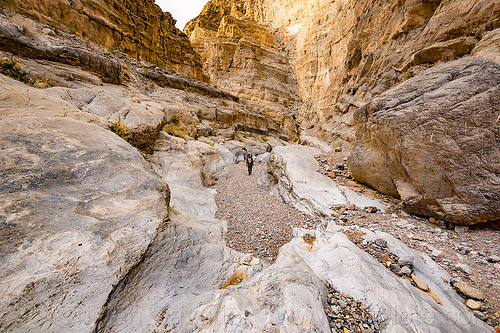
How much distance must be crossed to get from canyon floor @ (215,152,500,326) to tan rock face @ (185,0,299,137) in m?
28.9

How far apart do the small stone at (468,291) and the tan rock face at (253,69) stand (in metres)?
32.4

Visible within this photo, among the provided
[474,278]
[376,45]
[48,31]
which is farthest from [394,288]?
[376,45]

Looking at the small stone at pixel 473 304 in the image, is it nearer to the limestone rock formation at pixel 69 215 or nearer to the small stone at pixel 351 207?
the small stone at pixel 351 207

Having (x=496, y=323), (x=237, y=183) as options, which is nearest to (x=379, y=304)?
(x=496, y=323)

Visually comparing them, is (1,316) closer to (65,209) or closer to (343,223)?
(65,209)

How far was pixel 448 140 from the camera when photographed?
406 cm

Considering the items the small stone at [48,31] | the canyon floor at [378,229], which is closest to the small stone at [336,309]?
the canyon floor at [378,229]

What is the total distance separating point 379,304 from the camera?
7.47 feet

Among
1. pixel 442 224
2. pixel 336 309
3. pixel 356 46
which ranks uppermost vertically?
pixel 356 46

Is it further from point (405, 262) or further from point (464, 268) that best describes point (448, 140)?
point (405, 262)

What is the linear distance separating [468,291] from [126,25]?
110 ft

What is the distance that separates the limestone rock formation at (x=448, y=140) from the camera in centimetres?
372

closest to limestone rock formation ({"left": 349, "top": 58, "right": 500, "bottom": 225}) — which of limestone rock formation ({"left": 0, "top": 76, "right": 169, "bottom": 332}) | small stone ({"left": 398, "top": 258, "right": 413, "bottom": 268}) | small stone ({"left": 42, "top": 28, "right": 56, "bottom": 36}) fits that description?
small stone ({"left": 398, "top": 258, "right": 413, "bottom": 268})

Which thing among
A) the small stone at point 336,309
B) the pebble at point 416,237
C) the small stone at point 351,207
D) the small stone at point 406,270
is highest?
the small stone at point 351,207
